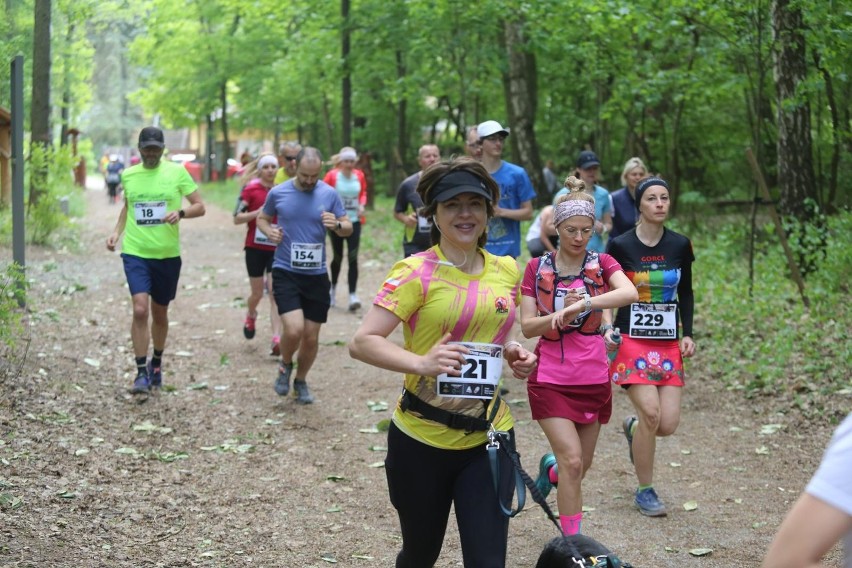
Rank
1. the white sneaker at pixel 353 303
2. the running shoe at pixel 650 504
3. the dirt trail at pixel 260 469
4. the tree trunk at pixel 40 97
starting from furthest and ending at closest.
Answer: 1. the white sneaker at pixel 353 303
2. the tree trunk at pixel 40 97
3. the running shoe at pixel 650 504
4. the dirt trail at pixel 260 469

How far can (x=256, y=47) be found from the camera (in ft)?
133

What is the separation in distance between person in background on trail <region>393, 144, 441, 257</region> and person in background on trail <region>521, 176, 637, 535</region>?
4913 mm

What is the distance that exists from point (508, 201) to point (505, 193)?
0.08 meters

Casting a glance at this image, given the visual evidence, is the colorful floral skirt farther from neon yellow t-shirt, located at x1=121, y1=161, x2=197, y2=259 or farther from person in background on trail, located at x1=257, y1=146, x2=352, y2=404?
neon yellow t-shirt, located at x1=121, y1=161, x2=197, y2=259

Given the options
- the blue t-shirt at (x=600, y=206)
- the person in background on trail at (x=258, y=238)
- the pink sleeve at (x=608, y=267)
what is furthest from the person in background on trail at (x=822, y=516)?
the person in background on trail at (x=258, y=238)

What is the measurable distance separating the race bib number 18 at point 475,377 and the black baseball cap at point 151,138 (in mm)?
5652

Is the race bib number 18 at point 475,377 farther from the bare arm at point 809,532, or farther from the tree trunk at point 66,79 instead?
the tree trunk at point 66,79

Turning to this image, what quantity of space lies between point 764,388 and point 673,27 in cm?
676

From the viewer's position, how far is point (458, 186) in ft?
13.6

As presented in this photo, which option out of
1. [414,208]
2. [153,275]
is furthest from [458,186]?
[414,208]

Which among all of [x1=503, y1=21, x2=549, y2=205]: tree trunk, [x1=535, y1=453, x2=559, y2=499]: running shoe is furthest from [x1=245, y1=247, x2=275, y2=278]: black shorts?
[x1=503, y1=21, x2=549, y2=205]: tree trunk

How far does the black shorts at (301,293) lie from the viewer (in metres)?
9.20

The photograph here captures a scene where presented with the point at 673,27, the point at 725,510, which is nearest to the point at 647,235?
the point at 725,510

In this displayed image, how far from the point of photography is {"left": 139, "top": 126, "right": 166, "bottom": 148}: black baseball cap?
9.12 m
